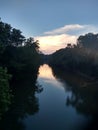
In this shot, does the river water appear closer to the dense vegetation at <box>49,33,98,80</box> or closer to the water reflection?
the water reflection

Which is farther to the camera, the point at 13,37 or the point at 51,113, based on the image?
the point at 13,37

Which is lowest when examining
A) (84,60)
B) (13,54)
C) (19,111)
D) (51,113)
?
(51,113)

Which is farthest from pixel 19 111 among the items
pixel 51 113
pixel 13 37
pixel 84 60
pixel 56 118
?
pixel 84 60

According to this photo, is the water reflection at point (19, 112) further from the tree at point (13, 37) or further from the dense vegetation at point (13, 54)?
the tree at point (13, 37)

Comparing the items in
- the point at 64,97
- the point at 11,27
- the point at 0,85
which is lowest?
the point at 64,97

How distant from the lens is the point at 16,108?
36281 mm

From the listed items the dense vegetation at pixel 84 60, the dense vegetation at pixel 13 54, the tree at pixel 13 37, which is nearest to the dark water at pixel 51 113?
the dense vegetation at pixel 13 54

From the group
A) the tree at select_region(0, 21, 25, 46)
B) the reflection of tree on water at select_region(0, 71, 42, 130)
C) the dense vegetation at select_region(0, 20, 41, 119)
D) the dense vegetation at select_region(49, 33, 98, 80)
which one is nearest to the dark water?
the reflection of tree on water at select_region(0, 71, 42, 130)

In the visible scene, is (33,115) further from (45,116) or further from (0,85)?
(0,85)

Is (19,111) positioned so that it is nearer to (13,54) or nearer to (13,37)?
(13,54)

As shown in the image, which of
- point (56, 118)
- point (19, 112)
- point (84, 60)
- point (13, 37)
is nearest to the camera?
point (56, 118)

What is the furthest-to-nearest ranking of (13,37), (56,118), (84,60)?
(84,60) → (13,37) → (56,118)

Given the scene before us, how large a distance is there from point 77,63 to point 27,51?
3105 cm

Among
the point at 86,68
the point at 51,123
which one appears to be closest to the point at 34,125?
the point at 51,123
